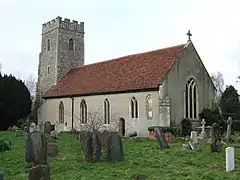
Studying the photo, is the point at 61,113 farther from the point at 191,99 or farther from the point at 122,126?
the point at 191,99

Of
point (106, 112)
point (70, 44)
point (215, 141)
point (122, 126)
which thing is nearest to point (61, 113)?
point (106, 112)

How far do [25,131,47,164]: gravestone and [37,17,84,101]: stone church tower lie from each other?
2782 cm

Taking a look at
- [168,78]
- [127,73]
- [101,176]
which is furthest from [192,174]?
[127,73]

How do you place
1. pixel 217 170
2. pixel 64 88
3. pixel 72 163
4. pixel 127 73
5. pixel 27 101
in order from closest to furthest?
pixel 217 170 → pixel 72 163 → pixel 127 73 → pixel 27 101 → pixel 64 88

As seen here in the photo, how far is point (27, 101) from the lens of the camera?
34.3 meters

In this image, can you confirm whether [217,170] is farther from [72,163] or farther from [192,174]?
[72,163]

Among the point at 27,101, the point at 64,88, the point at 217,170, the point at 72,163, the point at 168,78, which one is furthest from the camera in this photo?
the point at 64,88

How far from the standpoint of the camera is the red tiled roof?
1125 inches

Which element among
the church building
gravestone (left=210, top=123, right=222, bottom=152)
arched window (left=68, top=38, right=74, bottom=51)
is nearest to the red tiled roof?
the church building

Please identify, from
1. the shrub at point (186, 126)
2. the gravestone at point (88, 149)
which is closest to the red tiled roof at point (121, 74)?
the shrub at point (186, 126)

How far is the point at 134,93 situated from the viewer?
94.1ft

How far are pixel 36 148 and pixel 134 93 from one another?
16764 millimetres

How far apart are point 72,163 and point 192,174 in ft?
13.8

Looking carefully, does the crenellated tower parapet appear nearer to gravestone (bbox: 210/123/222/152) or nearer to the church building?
the church building
